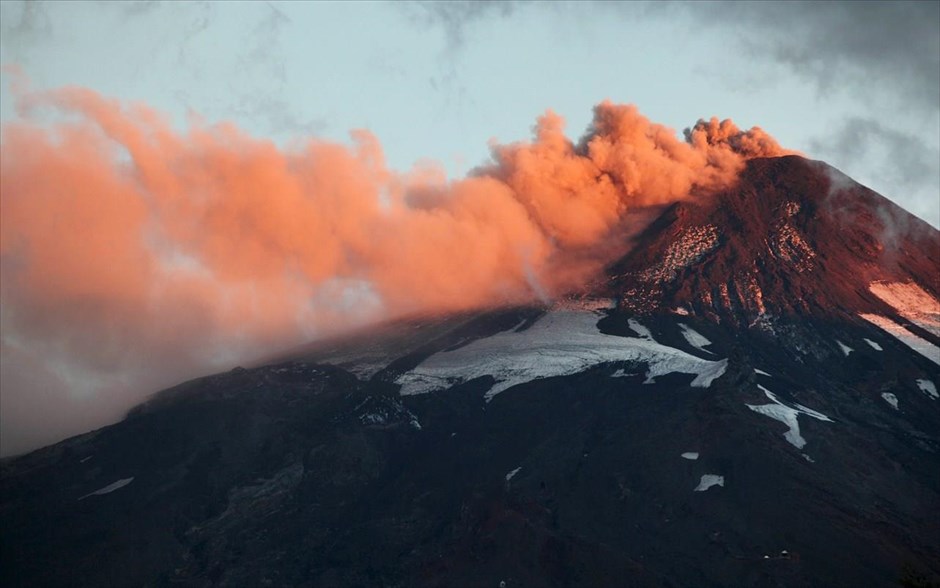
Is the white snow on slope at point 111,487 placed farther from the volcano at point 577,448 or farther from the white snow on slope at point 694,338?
the white snow on slope at point 694,338

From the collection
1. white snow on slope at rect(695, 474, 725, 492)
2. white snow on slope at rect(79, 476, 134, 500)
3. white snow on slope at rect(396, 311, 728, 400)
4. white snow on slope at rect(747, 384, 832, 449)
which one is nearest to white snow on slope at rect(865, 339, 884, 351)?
white snow on slope at rect(747, 384, 832, 449)

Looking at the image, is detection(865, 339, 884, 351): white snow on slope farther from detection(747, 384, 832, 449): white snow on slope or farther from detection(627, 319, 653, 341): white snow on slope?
detection(627, 319, 653, 341): white snow on slope

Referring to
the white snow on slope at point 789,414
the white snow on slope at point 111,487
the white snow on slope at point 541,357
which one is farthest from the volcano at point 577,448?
the white snow on slope at point 789,414

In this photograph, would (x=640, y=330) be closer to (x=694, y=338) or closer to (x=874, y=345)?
(x=694, y=338)

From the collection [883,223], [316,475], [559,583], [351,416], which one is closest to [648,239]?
[883,223]

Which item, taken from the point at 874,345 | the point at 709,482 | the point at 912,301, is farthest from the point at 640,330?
the point at 709,482

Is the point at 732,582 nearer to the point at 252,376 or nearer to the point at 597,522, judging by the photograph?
the point at 597,522
